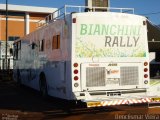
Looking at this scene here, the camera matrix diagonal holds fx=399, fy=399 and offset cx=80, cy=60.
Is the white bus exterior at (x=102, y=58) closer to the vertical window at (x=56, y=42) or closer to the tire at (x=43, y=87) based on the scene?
the vertical window at (x=56, y=42)

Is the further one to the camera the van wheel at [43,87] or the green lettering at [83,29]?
the van wheel at [43,87]

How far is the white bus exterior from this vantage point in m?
11.9

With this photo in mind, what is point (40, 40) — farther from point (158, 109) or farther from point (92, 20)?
point (158, 109)

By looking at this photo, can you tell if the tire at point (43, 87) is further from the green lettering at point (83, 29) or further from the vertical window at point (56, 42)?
the green lettering at point (83, 29)

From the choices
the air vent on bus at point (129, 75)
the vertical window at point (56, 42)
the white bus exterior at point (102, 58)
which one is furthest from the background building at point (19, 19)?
the air vent on bus at point (129, 75)

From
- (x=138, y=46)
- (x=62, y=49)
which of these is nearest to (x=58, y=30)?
(x=62, y=49)

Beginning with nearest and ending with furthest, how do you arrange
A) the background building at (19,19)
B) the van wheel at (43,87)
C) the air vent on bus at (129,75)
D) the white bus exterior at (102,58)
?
1. the white bus exterior at (102,58)
2. the air vent on bus at (129,75)
3. the van wheel at (43,87)
4. the background building at (19,19)

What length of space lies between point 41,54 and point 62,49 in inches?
144

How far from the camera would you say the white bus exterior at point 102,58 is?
11.9m

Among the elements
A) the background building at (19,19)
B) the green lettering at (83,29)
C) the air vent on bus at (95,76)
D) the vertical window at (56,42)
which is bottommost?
the air vent on bus at (95,76)

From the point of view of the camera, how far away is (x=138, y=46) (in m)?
12.7

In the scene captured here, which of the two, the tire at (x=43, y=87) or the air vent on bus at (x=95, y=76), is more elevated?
the air vent on bus at (x=95, y=76)

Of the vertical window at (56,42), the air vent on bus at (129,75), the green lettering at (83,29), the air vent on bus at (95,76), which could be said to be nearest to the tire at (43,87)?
the vertical window at (56,42)

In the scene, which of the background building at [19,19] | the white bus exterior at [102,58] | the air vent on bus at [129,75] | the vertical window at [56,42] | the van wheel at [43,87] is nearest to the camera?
the white bus exterior at [102,58]
